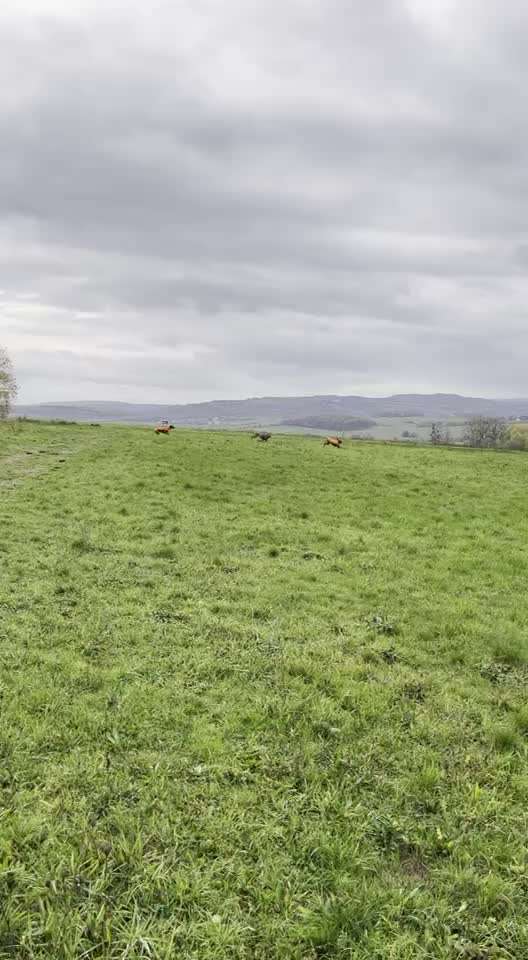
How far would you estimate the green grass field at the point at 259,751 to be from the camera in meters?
4.80

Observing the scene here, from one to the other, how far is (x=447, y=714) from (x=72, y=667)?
616 centimetres

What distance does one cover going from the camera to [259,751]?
7.00 meters

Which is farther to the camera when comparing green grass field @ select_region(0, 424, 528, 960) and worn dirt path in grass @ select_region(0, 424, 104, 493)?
worn dirt path in grass @ select_region(0, 424, 104, 493)

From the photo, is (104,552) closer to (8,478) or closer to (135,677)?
(135,677)

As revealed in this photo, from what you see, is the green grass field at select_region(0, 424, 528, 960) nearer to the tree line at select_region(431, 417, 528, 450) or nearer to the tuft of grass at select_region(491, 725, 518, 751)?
the tuft of grass at select_region(491, 725, 518, 751)

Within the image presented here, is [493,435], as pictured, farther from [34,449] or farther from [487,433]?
A: [34,449]

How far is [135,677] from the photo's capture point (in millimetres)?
8602

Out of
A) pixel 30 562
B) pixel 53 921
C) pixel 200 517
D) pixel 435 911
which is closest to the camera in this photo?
pixel 53 921

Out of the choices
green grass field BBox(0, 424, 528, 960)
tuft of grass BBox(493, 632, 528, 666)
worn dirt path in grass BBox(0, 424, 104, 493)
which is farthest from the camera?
worn dirt path in grass BBox(0, 424, 104, 493)

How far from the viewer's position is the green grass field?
189 inches

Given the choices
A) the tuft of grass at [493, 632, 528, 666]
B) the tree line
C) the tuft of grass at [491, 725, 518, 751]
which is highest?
the tree line

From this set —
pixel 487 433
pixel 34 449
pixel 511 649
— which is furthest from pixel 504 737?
pixel 487 433

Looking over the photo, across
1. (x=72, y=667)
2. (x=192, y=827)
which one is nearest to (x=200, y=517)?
(x=72, y=667)

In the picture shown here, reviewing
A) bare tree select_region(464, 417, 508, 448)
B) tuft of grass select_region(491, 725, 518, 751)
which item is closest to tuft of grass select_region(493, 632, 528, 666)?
tuft of grass select_region(491, 725, 518, 751)
